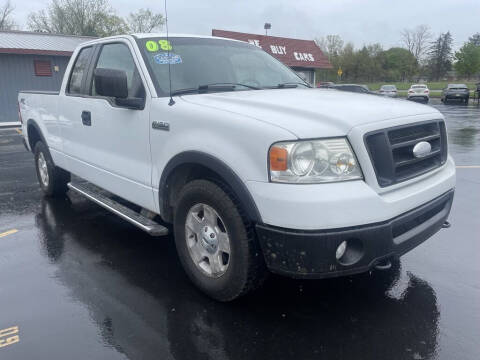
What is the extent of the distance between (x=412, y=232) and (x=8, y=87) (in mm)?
20085

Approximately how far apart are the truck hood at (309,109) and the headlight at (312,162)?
68mm

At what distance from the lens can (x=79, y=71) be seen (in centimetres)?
509

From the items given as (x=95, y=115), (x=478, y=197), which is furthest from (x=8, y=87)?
(x=478, y=197)

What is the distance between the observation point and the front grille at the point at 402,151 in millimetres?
2748

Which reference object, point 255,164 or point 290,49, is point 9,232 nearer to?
point 255,164

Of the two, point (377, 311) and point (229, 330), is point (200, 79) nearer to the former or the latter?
point (229, 330)

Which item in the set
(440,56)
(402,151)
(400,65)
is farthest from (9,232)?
(440,56)

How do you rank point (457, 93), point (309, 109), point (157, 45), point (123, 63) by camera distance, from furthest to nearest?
point (457, 93) → point (123, 63) → point (157, 45) → point (309, 109)

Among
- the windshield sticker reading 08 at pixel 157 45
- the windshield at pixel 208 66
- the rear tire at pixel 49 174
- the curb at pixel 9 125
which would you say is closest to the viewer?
the windshield at pixel 208 66

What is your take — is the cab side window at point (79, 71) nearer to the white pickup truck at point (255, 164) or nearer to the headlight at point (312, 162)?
the white pickup truck at point (255, 164)

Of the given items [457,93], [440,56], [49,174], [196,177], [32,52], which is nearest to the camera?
[196,177]

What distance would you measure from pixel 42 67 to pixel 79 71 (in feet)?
54.8

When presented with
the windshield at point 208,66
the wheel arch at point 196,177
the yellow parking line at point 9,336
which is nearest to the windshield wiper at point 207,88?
the windshield at point 208,66

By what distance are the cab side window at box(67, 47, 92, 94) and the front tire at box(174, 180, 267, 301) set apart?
8.12 ft
